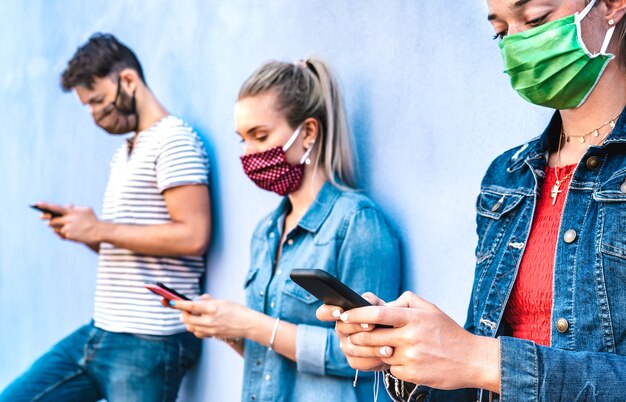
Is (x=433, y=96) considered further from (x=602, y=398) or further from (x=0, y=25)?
(x=0, y=25)

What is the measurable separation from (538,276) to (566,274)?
88mm

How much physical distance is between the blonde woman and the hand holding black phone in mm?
936

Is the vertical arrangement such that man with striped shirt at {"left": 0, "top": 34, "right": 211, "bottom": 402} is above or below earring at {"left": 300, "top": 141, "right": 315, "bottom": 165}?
below

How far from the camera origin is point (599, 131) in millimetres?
1610

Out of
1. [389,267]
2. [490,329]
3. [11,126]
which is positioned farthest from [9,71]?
[490,329]

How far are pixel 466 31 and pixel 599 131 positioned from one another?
0.86 m

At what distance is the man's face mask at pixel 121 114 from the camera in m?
3.42

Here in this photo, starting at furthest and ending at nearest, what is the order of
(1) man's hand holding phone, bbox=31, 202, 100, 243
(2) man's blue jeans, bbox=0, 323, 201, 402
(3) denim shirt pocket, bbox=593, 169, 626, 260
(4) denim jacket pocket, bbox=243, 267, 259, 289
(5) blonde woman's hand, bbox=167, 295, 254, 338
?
(1) man's hand holding phone, bbox=31, 202, 100, 243
(2) man's blue jeans, bbox=0, 323, 201, 402
(4) denim jacket pocket, bbox=243, 267, 259, 289
(5) blonde woman's hand, bbox=167, 295, 254, 338
(3) denim shirt pocket, bbox=593, 169, 626, 260

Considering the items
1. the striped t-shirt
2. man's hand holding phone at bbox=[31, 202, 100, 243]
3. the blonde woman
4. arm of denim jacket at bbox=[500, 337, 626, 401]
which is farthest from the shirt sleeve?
arm of denim jacket at bbox=[500, 337, 626, 401]

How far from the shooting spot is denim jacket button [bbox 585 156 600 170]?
5.04 feet

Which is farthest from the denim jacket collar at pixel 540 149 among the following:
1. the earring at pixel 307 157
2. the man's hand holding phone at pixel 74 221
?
the man's hand holding phone at pixel 74 221

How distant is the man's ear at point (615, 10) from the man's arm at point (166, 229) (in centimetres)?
196

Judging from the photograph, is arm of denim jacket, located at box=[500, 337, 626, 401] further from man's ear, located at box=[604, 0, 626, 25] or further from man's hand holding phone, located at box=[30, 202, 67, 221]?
man's hand holding phone, located at box=[30, 202, 67, 221]

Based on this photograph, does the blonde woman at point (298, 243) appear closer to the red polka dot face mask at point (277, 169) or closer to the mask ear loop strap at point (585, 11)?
the red polka dot face mask at point (277, 169)
